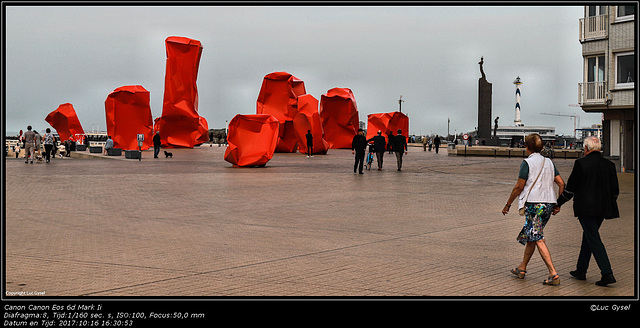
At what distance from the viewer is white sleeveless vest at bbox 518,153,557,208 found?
711 centimetres

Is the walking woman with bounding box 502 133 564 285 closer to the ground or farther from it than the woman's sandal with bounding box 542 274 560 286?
farther from it

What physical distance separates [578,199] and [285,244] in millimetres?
3940

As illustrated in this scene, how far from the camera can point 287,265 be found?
775cm

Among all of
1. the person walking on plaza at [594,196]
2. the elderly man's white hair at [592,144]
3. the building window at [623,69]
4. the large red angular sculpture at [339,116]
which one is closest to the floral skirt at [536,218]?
the person walking on plaza at [594,196]

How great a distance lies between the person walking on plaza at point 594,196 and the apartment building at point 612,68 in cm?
2245

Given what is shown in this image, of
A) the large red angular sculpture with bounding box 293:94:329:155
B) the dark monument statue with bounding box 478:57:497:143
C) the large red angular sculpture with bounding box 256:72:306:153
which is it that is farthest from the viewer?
the dark monument statue with bounding box 478:57:497:143

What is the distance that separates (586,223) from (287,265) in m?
3.27

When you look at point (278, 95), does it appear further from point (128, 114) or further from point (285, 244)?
point (285, 244)

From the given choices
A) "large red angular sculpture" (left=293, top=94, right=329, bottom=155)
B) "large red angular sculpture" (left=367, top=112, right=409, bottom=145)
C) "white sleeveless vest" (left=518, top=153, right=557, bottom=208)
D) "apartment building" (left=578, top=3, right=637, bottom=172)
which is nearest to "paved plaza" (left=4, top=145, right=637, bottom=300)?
"white sleeveless vest" (left=518, top=153, right=557, bottom=208)

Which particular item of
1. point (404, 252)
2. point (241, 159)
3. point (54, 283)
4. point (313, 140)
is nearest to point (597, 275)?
point (404, 252)

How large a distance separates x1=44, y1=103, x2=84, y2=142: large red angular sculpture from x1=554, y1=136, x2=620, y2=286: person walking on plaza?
61.0 m

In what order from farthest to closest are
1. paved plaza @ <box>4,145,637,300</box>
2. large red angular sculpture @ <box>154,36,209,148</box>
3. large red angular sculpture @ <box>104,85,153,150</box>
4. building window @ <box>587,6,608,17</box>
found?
large red angular sculpture @ <box>154,36,209,148</box> < large red angular sculpture @ <box>104,85,153,150</box> < building window @ <box>587,6,608,17</box> < paved plaza @ <box>4,145,637,300</box>

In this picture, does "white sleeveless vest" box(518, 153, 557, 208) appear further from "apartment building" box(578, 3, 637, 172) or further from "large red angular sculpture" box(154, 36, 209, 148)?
"large red angular sculpture" box(154, 36, 209, 148)
